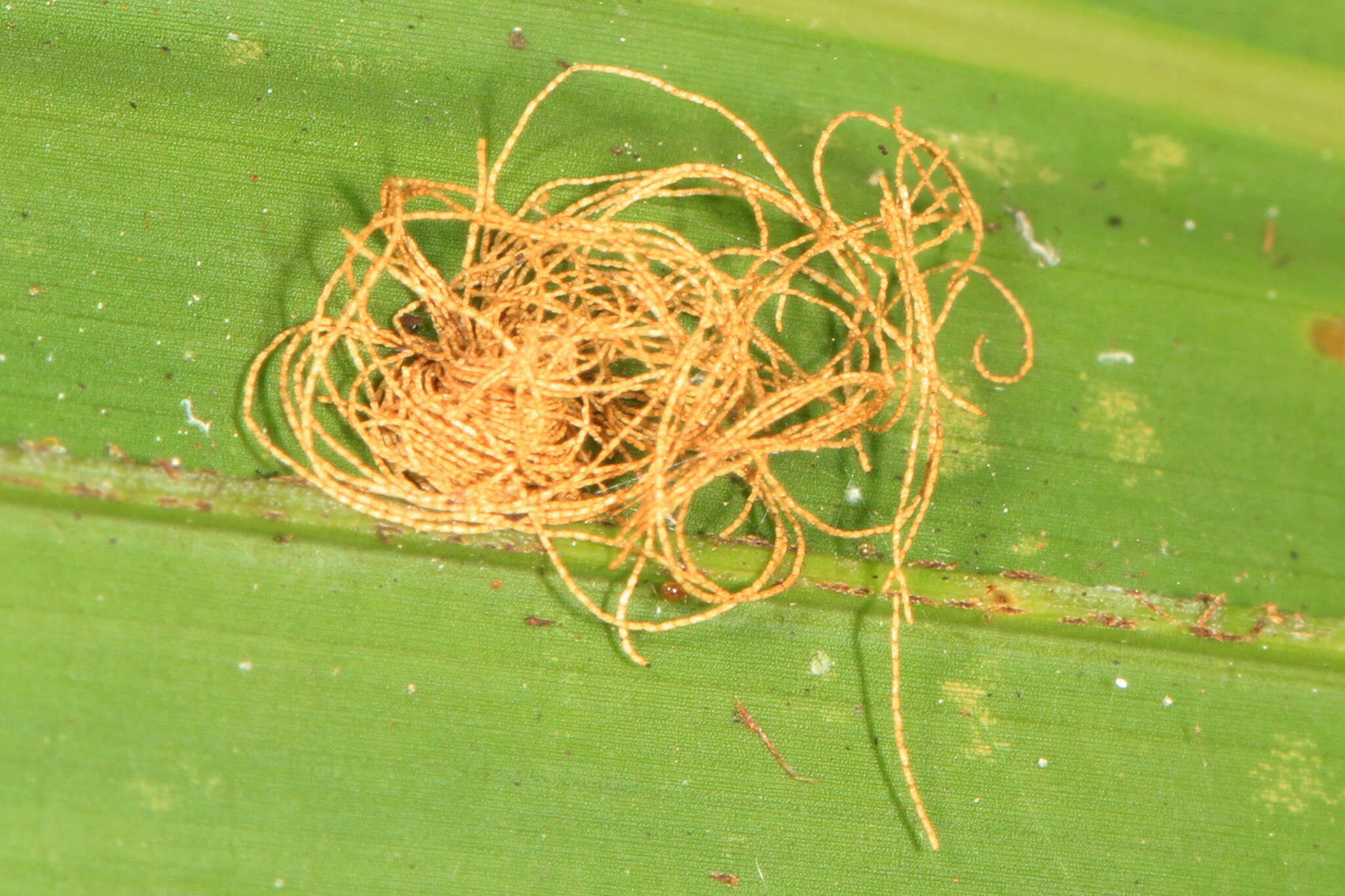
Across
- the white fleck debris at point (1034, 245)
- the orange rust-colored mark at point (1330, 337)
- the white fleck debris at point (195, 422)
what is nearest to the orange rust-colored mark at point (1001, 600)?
the white fleck debris at point (1034, 245)

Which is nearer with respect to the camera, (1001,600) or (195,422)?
(195,422)

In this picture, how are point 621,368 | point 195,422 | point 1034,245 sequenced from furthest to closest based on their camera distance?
point 1034,245
point 621,368
point 195,422

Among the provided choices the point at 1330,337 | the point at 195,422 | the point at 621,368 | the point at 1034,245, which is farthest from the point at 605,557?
the point at 1330,337

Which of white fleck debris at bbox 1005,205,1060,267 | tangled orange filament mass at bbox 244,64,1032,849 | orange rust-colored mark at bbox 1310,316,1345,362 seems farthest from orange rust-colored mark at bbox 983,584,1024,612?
orange rust-colored mark at bbox 1310,316,1345,362

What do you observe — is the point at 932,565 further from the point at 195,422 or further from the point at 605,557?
the point at 195,422

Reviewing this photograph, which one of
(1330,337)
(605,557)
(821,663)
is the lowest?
(821,663)

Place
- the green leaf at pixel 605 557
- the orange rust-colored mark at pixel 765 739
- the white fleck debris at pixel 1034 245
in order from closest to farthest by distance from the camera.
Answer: the green leaf at pixel 605 557
the orange rust-colored mark at pixel 765 739
the white fleck debris at pixel 1034 245

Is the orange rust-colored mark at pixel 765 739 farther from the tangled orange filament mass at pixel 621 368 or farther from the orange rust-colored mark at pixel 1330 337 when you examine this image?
the orange rust-colored mark at pixel 1330 337
